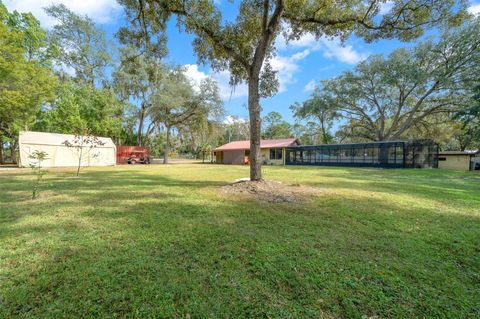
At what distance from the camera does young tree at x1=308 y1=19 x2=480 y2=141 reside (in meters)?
18.3

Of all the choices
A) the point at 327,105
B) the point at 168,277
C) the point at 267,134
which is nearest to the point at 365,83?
the point at 327,105

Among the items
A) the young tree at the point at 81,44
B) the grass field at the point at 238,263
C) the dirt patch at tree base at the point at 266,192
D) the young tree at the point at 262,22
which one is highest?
the young tree at the point at 81,44

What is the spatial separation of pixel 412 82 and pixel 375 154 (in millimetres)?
7891

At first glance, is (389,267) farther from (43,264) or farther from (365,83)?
(365,83)

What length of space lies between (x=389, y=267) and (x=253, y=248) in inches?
64.0

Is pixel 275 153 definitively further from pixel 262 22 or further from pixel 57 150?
pixel 57 150

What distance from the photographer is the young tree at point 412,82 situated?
18.3 m

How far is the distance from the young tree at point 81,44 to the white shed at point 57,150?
9.55m

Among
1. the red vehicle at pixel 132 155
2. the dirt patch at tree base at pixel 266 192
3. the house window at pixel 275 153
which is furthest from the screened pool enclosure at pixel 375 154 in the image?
the red vehicle at pixel 132 155

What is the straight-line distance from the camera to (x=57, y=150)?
1733 centimetres

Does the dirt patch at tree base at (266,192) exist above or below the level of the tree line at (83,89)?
below

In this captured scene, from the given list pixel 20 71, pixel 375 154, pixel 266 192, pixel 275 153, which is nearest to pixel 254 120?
pixel 266 192

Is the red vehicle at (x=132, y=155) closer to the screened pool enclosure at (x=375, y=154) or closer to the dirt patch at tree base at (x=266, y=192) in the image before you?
the screened pool enclosure at (x=375, y=154)

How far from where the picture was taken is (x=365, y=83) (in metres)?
23.4
